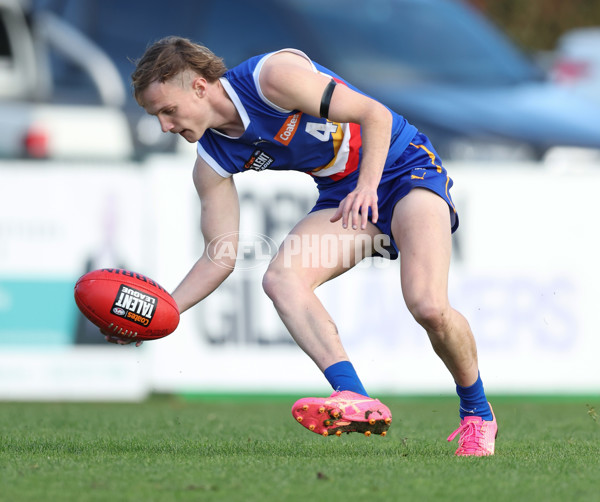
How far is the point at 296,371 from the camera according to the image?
322 inches

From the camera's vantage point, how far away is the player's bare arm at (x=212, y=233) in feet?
15.8

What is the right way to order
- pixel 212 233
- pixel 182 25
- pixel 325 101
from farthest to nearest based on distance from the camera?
pixel 182 25 < pixel 212 233 < pixel 325 101

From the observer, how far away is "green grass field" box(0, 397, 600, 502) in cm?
370

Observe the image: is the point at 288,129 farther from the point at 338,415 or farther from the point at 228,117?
the point at 338,415

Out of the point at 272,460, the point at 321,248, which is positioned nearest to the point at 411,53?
the point at 321,248

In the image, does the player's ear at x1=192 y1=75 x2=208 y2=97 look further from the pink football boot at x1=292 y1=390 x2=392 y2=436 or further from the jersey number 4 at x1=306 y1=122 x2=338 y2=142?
the pink football boot at x1=292 y1=390 x2=392 y2=436

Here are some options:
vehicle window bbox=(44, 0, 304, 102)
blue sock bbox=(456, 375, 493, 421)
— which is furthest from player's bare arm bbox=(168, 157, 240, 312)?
vehicle window bbox=(44, 0, 304, 102)

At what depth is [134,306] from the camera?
15.3ft

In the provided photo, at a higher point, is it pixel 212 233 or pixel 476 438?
pixel 212 233

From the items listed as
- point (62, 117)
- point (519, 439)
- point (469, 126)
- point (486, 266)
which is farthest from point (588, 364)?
point (62, 117)

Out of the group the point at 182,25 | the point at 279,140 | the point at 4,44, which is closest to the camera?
the point at 279,140

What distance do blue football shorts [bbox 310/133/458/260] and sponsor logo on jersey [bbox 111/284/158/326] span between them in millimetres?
849

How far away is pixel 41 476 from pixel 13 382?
425 centimetres

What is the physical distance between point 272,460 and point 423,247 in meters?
1.00
